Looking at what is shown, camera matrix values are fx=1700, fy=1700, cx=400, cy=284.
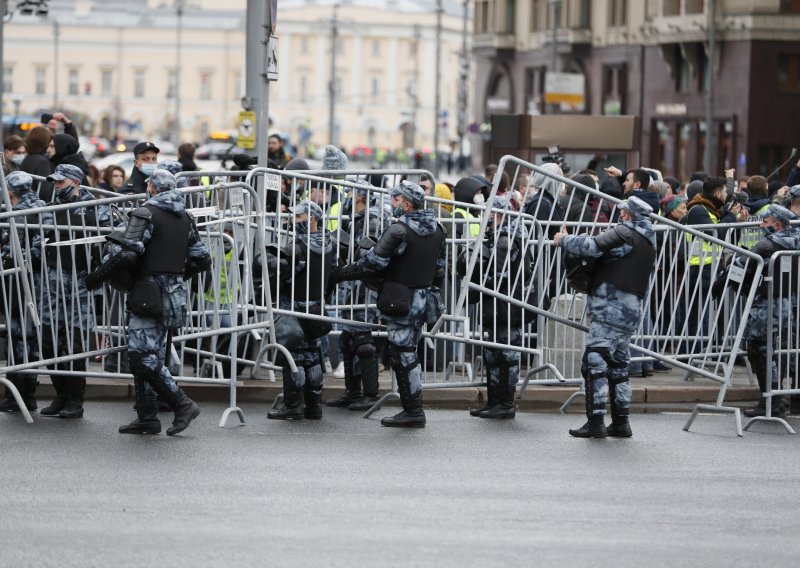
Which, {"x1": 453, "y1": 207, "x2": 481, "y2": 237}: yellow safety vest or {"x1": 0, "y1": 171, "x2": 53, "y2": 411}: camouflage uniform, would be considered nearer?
{"x1": 0, "y1": 171, "x2": 53, "y2": 411}: camouflage uniform

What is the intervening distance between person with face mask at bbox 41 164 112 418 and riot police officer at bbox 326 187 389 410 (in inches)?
76.1

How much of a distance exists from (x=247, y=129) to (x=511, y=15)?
4911 cm

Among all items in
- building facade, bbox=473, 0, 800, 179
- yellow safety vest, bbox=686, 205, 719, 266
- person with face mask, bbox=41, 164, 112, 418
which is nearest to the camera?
person with face mask, bbox=41, 164, 112, 418

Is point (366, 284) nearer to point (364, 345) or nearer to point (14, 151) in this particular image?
point (364, 345)

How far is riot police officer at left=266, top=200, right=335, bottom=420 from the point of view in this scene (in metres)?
12.2

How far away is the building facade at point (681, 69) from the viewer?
4309 cm

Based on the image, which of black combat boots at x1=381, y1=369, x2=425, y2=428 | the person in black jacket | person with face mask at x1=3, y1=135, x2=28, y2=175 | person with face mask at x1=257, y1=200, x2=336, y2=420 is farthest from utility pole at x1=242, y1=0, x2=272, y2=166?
black combat boots at x1=381, y1=369, x2=425, y2=428

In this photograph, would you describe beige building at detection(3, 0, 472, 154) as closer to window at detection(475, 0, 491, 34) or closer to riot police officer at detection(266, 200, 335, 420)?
window at detection(475, 0, 491, 34)

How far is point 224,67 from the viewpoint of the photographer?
146 metres

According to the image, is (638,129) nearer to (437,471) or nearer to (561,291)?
(561,291)

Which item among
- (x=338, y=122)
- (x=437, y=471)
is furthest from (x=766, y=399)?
(x=338, y=122)

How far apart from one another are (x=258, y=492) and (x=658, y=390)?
16.9ft

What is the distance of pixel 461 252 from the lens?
12.9 m

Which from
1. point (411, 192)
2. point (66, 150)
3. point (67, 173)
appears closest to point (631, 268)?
point (411, 192)
